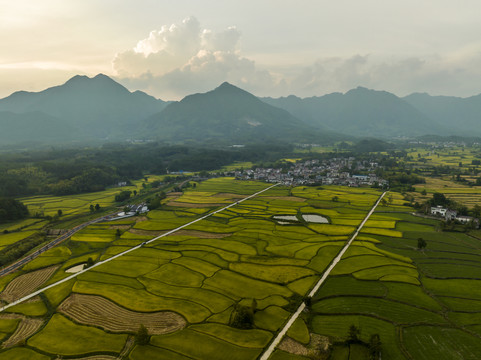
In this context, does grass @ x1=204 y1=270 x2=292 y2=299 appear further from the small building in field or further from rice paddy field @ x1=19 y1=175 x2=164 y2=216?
rice paddy field @ x1=19 y1=175 x2=164 y2=216

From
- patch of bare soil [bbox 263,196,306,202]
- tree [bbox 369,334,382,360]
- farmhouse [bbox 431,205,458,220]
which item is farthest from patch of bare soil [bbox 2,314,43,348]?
farmhouse [bbox 431,205,458,220]

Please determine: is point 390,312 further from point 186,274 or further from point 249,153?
point 249,153

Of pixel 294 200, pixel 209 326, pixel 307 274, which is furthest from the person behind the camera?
pixel 294 200

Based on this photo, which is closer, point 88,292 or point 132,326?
point 132,326

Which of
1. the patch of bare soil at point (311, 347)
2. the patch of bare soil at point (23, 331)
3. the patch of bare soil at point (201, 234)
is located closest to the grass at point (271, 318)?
the patch of bare soil at point (311, 347)

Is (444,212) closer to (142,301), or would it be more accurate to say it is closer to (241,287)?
(241,287)

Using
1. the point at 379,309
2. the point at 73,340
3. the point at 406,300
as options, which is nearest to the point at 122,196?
the point at 73,340

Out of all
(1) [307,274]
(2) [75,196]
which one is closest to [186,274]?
(1) [307,274]
